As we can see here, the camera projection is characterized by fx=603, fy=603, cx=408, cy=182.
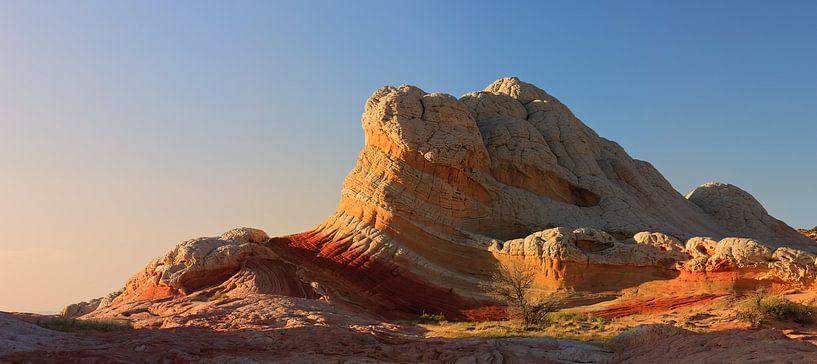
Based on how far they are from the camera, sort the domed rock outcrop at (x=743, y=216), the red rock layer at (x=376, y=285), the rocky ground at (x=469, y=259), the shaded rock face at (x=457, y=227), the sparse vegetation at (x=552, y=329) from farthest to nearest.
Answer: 1. the domed rock outcrop at (x=743, y=216)
2. the red rock layer at (x=376, y=285)
3. the shaded rock face at (x=457, y=227)
4. the sparse vegetation at (x=552, y=329)
5. the rocky ground at (x=469, y=259)

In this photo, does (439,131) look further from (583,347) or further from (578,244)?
(583,347)

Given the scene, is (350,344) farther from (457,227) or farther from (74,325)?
(457,227)

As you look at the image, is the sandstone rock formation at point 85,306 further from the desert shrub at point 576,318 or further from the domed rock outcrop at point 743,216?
the domed rock outcrop at point 743,216

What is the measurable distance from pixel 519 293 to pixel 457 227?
5857 millimetres

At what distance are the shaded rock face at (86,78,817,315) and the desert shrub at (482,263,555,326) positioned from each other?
48 centimetres

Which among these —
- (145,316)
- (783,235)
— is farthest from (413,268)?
(783,235)

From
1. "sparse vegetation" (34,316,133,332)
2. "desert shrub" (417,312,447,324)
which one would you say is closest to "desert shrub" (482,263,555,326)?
"desert shrub" (417,312,447,324)

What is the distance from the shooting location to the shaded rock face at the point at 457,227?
2070 centimetres

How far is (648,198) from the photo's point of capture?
87.7 ft

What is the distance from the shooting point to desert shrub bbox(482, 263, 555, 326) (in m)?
→ 17.6

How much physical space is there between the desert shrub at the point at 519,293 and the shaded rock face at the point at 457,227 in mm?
485

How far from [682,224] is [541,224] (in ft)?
21.8

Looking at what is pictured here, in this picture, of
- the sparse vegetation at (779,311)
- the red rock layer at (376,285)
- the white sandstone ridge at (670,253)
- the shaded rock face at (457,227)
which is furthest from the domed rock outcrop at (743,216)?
the red rock layer at (376,285)

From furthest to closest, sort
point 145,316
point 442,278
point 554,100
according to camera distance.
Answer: point 554,100 → point 442,278 → point 145,316
